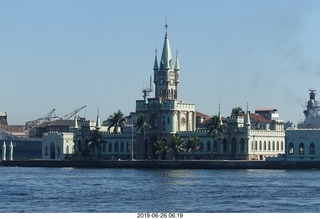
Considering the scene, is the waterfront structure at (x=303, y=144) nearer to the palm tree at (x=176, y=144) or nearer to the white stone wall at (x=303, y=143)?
the white stone wall at (x=303, y=143)

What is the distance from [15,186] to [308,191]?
32.1 metres

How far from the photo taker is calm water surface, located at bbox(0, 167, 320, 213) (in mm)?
86312

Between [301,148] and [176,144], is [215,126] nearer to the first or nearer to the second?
[176,144]

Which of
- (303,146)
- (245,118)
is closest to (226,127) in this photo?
(245,118)

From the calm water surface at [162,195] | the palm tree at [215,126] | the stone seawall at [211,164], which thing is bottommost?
the calm water surface at [162,195]

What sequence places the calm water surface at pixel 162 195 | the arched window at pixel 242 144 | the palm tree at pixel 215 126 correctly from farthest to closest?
the palm tree at pixel 215 126 → the arched window at pixel 242 144 → the calm water surface at pixel 162 195

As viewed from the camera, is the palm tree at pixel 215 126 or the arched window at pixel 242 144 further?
the palm tree at pixel 215 126

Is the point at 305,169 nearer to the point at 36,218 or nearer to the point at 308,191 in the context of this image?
the point at 308,191

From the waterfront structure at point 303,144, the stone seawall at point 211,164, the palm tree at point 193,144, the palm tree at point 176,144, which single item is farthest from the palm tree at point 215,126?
the waterfront structure at point 303,144

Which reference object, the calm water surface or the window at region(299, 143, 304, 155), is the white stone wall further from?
the calm water surface

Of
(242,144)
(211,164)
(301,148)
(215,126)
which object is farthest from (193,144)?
(301,148)

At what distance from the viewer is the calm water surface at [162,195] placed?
8631cm

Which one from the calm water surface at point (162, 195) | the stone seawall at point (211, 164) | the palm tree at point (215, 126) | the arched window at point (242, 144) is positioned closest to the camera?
the calm water surface at point (162, 195)

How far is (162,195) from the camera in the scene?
333 ft
